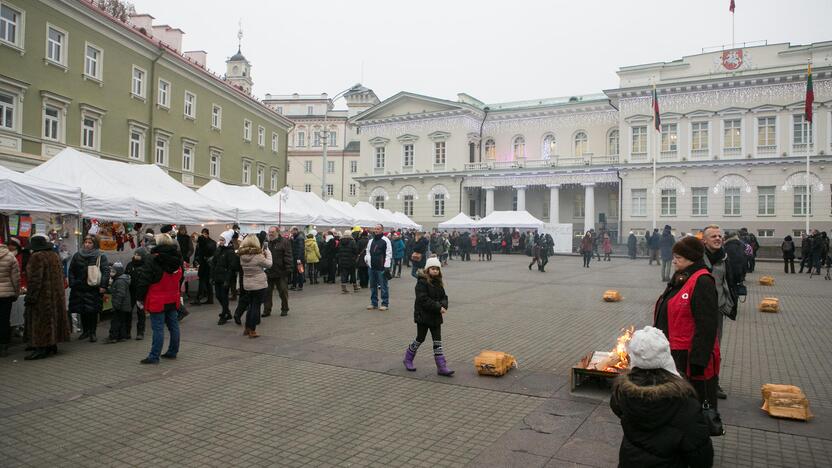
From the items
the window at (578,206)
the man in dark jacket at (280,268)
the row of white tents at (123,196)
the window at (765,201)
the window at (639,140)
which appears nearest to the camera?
the row of white tents at (123,196)

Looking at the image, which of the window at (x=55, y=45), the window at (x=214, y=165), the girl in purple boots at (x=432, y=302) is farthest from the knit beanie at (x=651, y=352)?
the window at (x=214, y=165)

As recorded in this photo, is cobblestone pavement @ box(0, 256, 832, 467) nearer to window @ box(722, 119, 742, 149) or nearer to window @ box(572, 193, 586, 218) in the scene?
window @ box(722, 119, 742, 149)

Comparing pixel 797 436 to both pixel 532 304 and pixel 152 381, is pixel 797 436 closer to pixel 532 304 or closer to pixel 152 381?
pixel 152 381

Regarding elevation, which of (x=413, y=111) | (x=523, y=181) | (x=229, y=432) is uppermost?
(x=413, y=111)

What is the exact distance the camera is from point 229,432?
16.7 ft

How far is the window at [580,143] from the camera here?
50062mm

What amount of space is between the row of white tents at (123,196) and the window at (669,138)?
34169 millimetres

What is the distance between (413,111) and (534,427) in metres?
52.0

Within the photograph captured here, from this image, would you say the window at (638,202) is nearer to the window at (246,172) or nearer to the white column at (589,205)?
the white column at (589,205)

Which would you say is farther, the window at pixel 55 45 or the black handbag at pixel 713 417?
the window at pixel 55 45

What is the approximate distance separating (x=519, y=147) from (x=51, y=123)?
40.9 metres

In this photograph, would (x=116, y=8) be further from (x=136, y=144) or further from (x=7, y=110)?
(x=7, y=110)

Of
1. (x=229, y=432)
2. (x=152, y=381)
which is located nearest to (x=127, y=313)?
(x=152, y=381)

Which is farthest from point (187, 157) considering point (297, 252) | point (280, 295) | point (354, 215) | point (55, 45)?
point (280, 295)
